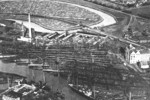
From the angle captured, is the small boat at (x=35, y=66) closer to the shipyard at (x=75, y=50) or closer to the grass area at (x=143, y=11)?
the shipyard at (x=75, y=50)

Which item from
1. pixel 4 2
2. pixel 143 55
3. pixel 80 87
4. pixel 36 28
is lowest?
pixel 80 87

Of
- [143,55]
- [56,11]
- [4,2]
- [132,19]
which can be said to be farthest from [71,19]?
[143,55]

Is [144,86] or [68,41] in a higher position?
[68,41]

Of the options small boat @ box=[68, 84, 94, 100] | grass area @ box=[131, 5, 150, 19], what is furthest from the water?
grass area @ box=[131, 5, 150, 19]

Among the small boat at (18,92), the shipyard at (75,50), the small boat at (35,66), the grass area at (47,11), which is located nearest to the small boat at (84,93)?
the shipyard at (75,50)

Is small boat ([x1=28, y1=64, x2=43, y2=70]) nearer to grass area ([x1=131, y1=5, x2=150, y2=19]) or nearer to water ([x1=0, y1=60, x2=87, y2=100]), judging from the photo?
water ([x1=0, y1=60, x2=87, y2=100])

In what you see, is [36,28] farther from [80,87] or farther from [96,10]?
[80,87]

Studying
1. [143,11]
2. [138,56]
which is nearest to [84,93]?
[138,56]
